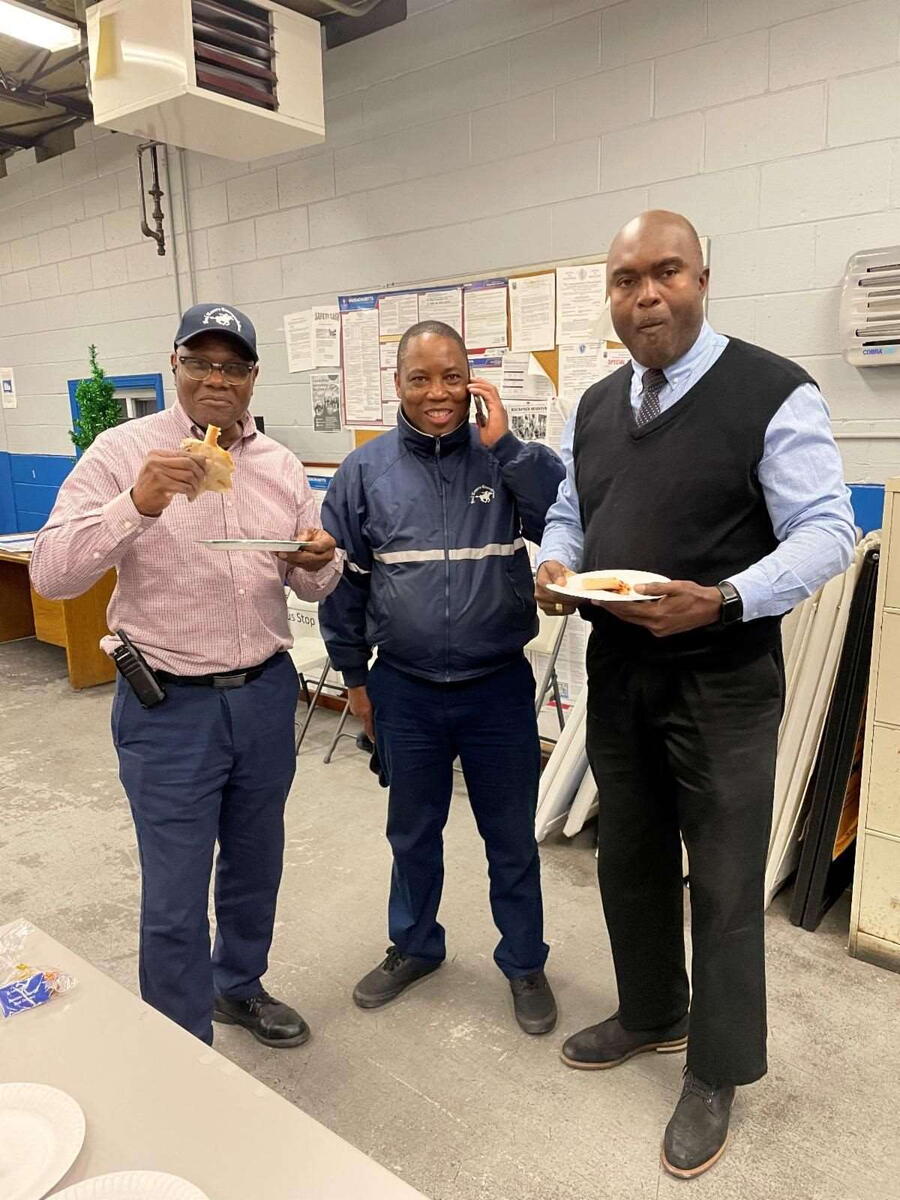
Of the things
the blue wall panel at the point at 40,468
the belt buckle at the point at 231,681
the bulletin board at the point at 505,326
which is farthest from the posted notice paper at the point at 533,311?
the blue wall panel at the point at 40,468

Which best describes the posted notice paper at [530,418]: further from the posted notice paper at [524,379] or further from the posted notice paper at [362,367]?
the posted notice paper at [362,367]

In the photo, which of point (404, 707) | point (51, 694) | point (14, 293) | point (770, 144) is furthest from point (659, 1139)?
point (14, 293)

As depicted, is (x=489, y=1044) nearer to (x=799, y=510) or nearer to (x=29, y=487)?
(x=799, y=510)

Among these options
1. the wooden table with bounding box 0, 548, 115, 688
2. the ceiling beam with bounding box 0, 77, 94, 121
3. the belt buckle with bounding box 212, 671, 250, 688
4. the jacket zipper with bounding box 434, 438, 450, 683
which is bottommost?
the wooden table with bounding box 0, 548, 115, 688

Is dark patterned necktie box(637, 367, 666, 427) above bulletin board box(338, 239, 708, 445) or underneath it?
underneath

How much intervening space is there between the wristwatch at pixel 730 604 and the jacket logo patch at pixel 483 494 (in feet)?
2.37

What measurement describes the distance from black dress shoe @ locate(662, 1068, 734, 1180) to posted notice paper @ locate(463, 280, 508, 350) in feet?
9.26

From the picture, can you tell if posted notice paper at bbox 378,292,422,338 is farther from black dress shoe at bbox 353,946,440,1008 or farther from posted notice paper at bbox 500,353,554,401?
black dress shoe at bbox 353,946,440,1008

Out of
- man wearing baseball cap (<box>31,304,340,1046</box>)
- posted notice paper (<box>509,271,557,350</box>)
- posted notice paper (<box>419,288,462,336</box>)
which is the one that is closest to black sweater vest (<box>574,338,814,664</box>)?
man wearing baseball cap (<box>31,304,340,1046</box>)

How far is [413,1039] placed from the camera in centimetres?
222

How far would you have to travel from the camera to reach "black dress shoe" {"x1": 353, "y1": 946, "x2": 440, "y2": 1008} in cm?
234

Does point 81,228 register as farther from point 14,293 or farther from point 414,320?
point 414,320

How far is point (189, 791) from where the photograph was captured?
6.15ft

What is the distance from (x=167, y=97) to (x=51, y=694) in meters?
3.29
